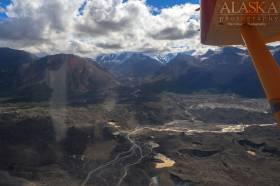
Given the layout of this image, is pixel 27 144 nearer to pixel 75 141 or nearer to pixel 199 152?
pixel 75 141

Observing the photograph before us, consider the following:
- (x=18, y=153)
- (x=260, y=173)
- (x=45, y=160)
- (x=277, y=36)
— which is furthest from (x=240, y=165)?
(x=277, y=36)

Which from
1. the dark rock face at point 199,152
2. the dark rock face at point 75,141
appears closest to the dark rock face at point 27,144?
the dark rock face at point 75,141

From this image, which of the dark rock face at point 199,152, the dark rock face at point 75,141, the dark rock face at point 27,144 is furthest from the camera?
the dark rock face at point 199,152

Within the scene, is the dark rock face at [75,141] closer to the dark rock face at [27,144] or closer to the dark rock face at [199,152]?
the dark rock face at [27,144]

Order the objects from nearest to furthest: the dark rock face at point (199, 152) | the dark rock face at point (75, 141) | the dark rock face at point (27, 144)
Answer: the dark rock face at point (27, 144) → the dark rock face at point (75, 141) → the dark rock face at point (199, 152)

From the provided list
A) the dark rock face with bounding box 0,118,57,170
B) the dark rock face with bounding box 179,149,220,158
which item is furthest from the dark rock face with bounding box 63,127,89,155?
the dark rock face with bounding box 179,149,220,158

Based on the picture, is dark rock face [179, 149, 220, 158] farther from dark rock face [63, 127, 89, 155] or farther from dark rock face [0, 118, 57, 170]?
dark rock face [0, 118, 57, 170]

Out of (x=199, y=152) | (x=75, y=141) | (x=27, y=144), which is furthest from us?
(x=75, y=141)

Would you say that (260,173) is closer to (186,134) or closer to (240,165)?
(240,165)

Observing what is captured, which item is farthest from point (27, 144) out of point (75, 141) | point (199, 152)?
point (199, 152)

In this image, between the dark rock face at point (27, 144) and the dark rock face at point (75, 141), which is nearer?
the dark rock face at point (27, 144)

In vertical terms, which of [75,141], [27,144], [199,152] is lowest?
[199,152]
